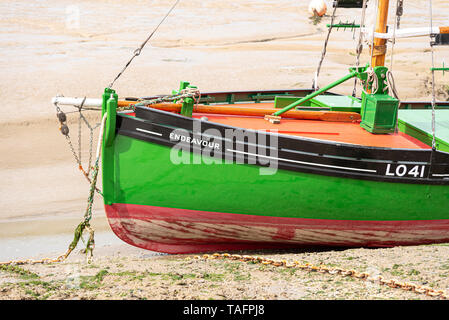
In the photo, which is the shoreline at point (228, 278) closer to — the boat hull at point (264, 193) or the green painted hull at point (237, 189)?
the boat hull at point (264, 193)

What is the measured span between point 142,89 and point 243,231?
1026cm

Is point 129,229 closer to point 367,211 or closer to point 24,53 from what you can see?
point 367,211

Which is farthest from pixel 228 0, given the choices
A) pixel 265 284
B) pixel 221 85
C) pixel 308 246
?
pixel 265 284

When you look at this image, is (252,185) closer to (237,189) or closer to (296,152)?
(237,189)

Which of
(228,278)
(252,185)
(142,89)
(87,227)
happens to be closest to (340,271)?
(228,278)

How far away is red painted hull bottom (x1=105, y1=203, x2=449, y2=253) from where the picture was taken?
20.8 ft

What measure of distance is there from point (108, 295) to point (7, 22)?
21.6 m

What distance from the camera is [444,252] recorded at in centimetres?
618

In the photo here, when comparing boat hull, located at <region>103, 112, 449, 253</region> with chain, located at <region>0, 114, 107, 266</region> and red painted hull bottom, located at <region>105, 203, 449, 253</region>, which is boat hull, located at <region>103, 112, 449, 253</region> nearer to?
red painted hull bottom, located at <region>105, 203, 449, 253</region>

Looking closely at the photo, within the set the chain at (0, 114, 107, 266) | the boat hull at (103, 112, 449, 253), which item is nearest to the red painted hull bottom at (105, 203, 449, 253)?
the boat hull at (103, 112, 449, 253)

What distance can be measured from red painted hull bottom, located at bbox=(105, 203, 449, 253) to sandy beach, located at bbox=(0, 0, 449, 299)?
0.24 metres

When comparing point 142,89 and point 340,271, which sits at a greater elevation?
point 142,89

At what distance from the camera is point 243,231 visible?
651 cm

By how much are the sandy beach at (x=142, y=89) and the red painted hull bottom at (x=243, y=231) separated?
0.79 ft
